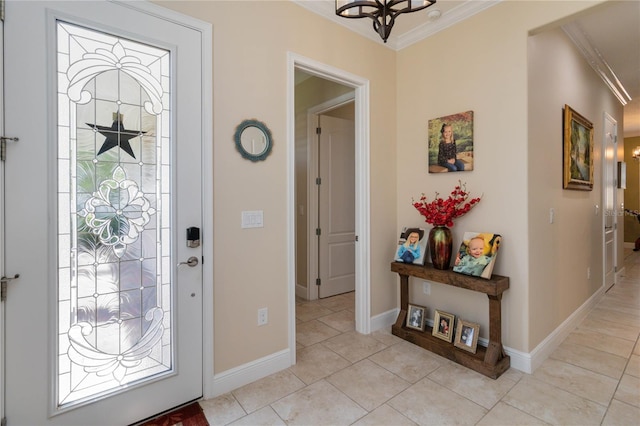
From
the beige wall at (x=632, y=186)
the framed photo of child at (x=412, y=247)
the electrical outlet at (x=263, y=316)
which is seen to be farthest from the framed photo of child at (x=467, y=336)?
the beige wall at (x=632, y=186)

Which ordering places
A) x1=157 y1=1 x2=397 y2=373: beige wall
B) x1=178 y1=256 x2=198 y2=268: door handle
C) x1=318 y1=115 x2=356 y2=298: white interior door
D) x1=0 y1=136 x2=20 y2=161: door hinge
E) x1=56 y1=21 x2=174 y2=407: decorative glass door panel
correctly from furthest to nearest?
x1=318 y1=115 x2=356 y2=298: white interior door < x1=157 y1=1 x2=397 y2=373: beige wall < x1=178 y1=256 x2=198 y2=268: door handle < x1=56 y1=21 x2=174 y2=407: decorative glass door panel < x1=0 y1=136 x2=20 y2=161: door hinge

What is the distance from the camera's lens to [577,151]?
3.06 m

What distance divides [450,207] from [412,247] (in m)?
0.49

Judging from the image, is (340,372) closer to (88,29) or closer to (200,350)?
(200,350)

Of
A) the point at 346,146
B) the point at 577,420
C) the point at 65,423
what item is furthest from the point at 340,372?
the point at 346,146

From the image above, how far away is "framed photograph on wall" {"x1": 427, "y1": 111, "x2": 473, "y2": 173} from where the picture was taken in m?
2.60

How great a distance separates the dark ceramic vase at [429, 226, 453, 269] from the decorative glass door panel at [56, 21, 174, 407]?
6.40ft

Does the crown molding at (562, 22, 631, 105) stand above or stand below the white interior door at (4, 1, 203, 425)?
above

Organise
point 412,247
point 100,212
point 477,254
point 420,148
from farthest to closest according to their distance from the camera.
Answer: point 420,148 < point 412,247 < point 477,254 < point 100,212

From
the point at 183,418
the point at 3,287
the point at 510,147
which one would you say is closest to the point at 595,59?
the point at 510,147

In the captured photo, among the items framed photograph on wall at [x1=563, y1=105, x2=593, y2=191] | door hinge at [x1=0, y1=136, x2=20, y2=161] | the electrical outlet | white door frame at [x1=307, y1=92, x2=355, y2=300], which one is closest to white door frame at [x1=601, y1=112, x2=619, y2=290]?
framed photograph on wall at [x1=563, y1=105, x2=593, y2=191]

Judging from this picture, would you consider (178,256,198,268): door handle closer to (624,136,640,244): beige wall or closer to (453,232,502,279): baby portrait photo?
(453,232,502,279): baby portrait photo

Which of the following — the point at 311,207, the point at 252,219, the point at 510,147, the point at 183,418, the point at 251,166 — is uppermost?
the point at 510,147

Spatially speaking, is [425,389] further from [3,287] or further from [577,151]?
[577,151]
